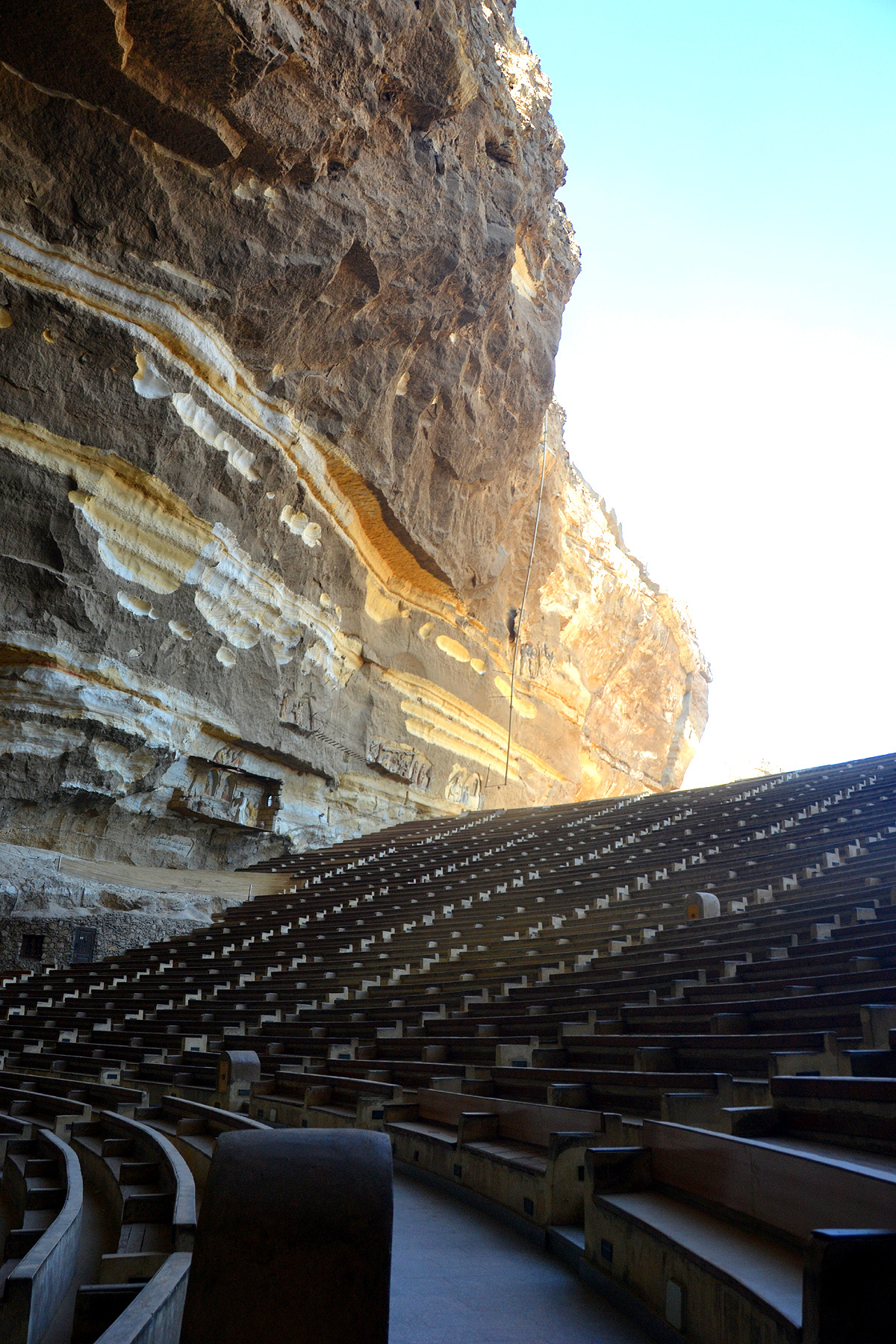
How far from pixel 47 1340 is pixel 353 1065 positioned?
4.75m

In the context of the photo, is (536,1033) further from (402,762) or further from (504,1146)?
(402,762)

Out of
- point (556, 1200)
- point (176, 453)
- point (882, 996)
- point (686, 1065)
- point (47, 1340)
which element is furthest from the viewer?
point (176, 453)

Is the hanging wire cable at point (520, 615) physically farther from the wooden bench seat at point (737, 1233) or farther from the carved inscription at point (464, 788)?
the wooden bench seat at point (737, 1233)

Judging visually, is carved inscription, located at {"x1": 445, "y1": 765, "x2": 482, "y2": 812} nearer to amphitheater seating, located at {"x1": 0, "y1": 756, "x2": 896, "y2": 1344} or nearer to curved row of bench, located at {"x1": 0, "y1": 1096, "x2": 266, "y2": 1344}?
amphitheater seating, located at {"x1": 0, "y1": 756, "x2": 896, "y2": 1344}

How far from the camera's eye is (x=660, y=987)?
739 centimetres

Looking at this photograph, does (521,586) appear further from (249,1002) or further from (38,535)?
(249,1002)

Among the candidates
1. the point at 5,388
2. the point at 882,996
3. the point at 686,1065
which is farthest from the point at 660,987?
the point at 5,388

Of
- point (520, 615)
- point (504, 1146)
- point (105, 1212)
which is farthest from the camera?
point (520, 615)

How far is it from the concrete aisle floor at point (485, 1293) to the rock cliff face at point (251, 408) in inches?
542

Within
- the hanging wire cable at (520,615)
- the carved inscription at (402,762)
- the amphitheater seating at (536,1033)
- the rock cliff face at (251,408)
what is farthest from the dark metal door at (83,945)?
the hanging wire cable at (520,615)

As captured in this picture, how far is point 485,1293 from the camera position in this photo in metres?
3.48

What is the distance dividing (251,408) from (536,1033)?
15099 millimetres

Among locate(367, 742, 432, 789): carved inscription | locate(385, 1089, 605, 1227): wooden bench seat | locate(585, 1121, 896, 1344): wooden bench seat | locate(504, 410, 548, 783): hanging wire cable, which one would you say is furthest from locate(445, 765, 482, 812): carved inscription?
locate(585, 1121, 896, 1344): wooden bench seat

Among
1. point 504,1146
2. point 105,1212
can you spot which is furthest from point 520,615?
point 105,1212
